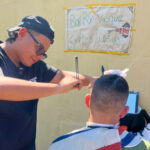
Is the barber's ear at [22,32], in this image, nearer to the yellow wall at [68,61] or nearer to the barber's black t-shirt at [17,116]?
the barber's black t-shirt at [17,116]

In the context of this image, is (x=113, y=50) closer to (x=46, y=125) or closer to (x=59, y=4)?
(x=59, y=4)

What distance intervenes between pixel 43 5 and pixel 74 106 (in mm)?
1354

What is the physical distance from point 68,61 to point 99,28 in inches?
22.7

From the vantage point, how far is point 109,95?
119 centimetres

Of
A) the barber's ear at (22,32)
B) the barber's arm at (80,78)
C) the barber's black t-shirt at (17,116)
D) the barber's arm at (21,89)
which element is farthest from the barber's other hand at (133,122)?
the barber's ear at (22,32)

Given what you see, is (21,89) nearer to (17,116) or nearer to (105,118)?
(17,116)

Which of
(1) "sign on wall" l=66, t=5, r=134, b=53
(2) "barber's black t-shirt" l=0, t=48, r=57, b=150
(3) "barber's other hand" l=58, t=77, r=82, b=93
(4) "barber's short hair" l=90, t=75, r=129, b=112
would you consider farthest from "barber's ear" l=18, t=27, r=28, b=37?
(1) "sign on wall" l=66, t=5, r=134, b=53

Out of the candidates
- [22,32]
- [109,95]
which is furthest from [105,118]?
[22,32]

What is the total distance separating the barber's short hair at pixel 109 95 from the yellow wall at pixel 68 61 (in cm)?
127

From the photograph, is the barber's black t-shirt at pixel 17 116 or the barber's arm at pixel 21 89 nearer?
the barber's arm at pixel 21 89

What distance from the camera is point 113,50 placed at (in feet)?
8.24

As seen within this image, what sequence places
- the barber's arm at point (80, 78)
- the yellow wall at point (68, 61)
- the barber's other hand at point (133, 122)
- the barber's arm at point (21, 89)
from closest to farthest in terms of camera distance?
the barber's arm at point (21, 89) < the barber's arm at point (80, 78) < the barber's other hand at point (133, 122) < the yellow wall at point (68, 61)

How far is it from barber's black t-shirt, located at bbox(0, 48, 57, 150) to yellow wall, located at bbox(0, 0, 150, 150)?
109 cm

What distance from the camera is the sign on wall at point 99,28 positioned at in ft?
7.92
